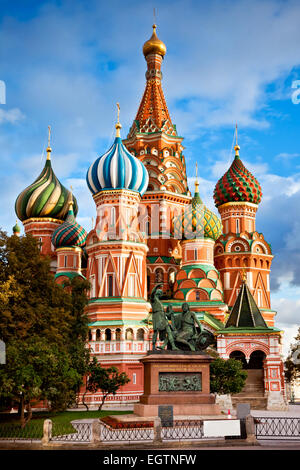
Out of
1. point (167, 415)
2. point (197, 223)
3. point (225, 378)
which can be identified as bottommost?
point (167, 415)

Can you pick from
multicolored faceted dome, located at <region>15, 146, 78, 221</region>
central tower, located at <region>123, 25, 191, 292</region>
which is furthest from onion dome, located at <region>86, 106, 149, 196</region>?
multicolored faceted dome, located at <region>15, 146, 78, 221</region>

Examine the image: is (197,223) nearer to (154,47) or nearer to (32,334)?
(154,47)

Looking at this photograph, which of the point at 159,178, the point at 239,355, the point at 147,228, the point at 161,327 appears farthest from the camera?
the point at 159,178

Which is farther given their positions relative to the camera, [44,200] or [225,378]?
[44,200]

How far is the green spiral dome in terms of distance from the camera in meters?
51.9

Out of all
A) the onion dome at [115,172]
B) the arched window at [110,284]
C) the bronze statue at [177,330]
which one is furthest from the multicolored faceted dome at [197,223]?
the bronze statue at [177,330]

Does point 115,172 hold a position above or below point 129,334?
above

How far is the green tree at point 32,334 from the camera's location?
66.2 feet

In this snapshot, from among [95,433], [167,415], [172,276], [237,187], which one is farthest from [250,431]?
[237,187]

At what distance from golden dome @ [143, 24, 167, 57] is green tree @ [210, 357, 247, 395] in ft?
125

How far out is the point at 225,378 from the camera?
87.9ft

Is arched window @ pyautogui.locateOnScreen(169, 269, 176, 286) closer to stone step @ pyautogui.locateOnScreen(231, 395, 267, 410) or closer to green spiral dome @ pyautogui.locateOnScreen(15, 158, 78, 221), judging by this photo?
A: green spiral dome @ pyautogui.locateOnScreen(15, 158, 78, 221)

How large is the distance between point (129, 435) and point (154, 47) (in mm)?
46991
